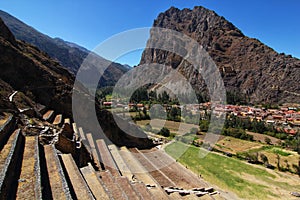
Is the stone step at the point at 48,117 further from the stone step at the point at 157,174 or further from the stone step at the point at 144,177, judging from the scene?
the stone step at the point at 157,174

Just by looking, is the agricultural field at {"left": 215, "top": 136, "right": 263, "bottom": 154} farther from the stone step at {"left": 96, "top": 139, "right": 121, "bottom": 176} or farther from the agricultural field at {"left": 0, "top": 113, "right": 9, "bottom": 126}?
the agricultural field at {"left": 0, "top": 113, "right": 9, "bottom": 126}

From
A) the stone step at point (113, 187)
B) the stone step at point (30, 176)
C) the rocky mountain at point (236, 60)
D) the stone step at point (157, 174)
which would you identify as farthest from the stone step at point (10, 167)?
the rocky mountain at point (236, 60)

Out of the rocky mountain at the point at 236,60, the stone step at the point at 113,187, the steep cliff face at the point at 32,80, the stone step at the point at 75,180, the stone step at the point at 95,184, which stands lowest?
the stone step at the point at 113,187

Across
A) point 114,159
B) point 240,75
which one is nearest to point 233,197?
point 114,159

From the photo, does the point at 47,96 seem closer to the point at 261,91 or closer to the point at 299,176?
the point at 299,176

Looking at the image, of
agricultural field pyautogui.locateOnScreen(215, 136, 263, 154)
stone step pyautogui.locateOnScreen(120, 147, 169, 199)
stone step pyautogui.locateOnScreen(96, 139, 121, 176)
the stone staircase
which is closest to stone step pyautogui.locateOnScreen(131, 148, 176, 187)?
the stone staircase

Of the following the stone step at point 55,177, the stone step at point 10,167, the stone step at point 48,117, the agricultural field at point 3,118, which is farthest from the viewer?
the stone step at point 48,117
